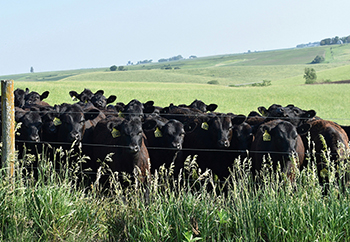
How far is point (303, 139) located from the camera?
920 centimetres

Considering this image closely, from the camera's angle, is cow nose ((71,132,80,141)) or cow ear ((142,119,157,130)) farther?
cow nose ((71,132,80,141))

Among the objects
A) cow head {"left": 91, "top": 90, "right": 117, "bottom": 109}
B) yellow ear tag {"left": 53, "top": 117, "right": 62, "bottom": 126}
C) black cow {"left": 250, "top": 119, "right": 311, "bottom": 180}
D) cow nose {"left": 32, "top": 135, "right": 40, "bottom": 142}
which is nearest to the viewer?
black cow {"left": 250, "top": 119, "right": 311, "bottom": 180}

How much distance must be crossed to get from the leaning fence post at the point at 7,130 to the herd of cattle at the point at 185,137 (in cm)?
194

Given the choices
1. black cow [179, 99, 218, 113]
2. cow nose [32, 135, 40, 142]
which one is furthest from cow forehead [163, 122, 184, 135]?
black cow [179, 99, 218, 113]

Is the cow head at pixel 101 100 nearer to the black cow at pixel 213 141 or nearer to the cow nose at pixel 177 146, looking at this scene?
the black cow at pixel 213 141

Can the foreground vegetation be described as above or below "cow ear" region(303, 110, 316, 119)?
below

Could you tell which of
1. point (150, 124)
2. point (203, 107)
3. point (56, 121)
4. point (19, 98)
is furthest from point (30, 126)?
point (19, 98)

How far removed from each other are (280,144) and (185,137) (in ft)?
8.79

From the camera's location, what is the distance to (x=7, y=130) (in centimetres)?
603

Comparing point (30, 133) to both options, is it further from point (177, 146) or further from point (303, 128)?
point (303, 128)

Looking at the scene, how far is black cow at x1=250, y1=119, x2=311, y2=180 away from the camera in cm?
797

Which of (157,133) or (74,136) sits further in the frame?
(74,136)

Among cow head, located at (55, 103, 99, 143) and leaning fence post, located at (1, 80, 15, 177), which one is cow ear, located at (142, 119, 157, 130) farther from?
leaning fence post, located at (1, 80, 15, 177)

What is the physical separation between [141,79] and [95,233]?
309ft
